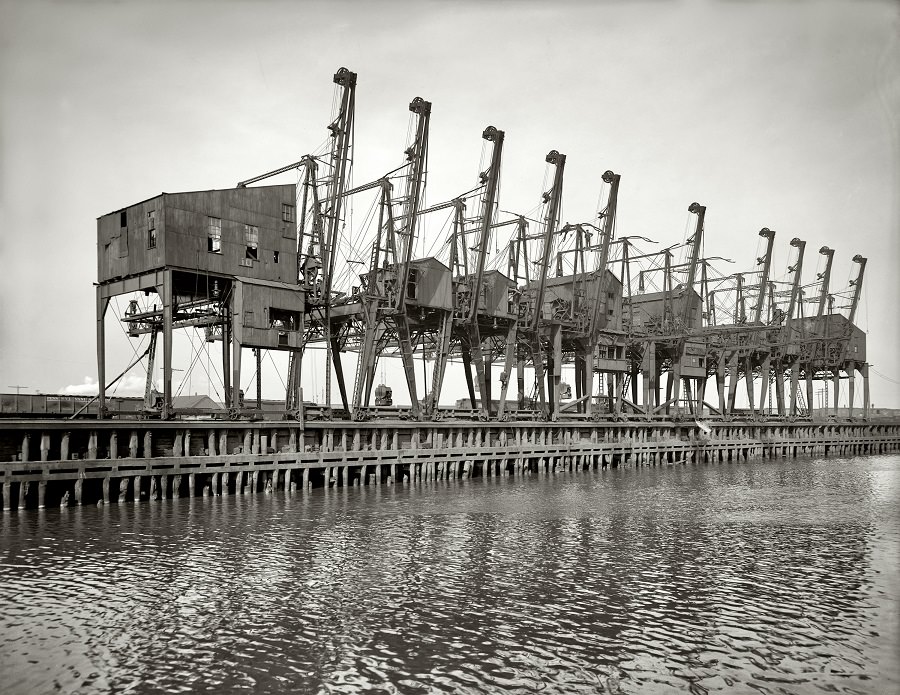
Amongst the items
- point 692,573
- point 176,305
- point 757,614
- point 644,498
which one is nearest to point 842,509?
point 644,498

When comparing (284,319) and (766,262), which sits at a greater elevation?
(766,262)

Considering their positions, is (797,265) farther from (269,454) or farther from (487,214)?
(269,454)

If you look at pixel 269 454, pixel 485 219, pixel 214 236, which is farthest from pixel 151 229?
pixel 485 219

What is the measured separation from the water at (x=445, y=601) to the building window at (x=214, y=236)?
12.7 m

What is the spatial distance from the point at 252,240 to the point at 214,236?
1926 mm

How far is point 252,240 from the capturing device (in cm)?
3497

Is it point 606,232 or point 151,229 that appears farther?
point 606,232

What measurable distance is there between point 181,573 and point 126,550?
3.37 m

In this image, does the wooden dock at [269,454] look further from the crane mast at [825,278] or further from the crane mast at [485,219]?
the crane mast at [825,278]

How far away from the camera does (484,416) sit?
1795 inches

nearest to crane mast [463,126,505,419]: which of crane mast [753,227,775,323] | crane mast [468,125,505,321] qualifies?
crane mast [468,125,505,321]

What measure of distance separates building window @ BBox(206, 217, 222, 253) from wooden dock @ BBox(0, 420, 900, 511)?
8.35m

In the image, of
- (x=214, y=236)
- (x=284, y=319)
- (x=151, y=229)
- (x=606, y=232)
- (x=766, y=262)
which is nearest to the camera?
(x=151, y=229)

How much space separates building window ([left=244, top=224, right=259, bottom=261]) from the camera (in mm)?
34781
